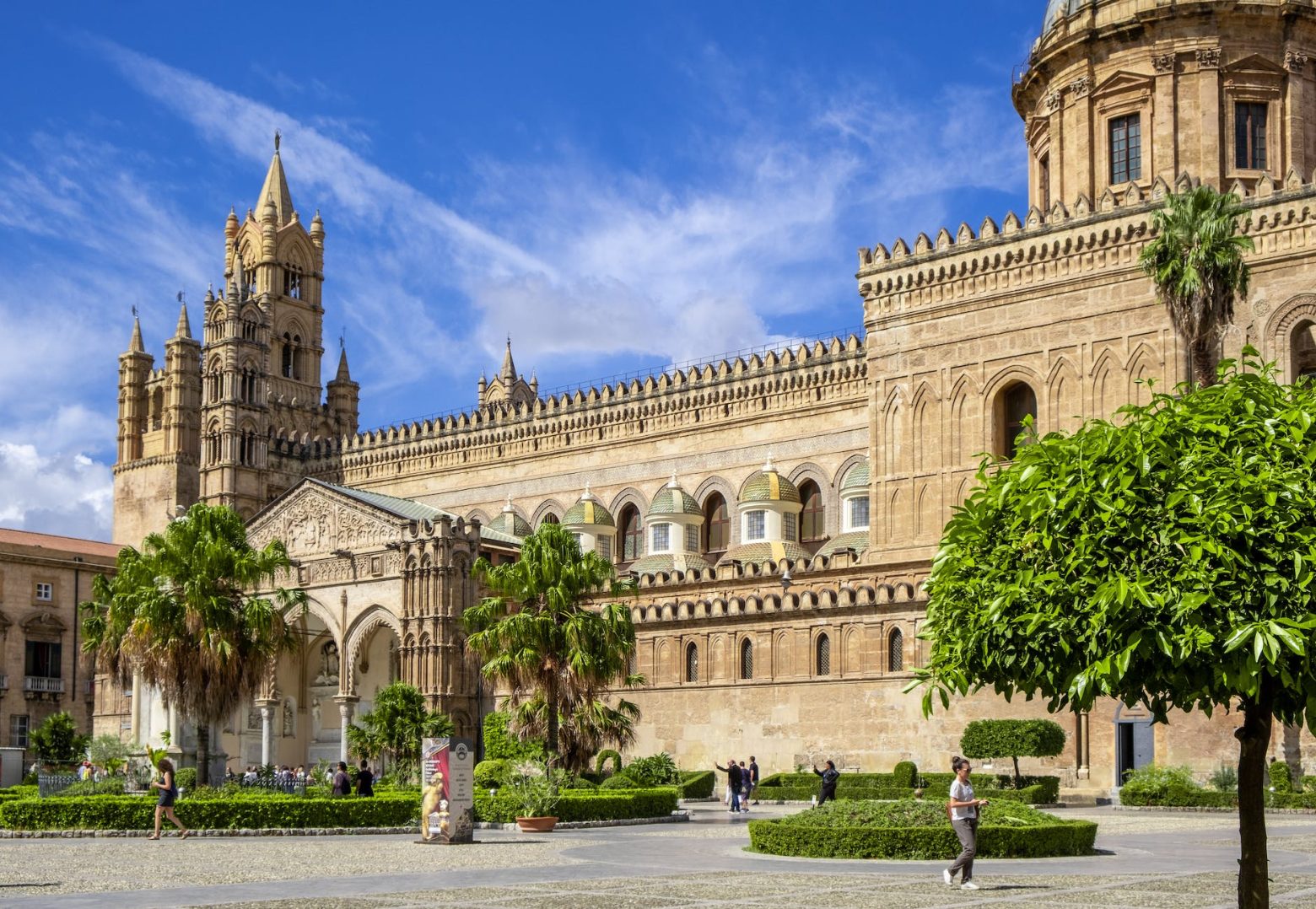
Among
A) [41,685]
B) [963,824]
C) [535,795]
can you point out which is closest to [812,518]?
[535,795]

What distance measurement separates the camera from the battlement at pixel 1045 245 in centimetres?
4356

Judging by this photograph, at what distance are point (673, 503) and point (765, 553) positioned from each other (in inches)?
181

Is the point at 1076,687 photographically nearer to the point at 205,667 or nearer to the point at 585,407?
the point at 205,667

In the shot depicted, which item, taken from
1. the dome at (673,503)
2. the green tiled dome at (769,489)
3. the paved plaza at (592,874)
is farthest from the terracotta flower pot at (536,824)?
the dome at (673,503)

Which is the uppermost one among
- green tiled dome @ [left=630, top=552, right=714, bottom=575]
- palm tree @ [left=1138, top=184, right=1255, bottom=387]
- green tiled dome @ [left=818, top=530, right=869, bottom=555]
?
palm tree @ [left=1138, top=184, right=1255, bottom=387]

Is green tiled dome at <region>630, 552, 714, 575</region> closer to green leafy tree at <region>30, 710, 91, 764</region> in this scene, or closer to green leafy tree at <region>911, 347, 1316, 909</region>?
green leafy tree at <region>30, 710, 91, 764</region>

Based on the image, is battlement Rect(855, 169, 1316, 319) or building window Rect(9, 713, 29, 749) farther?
building window Rect(9, 713, 29, 749)

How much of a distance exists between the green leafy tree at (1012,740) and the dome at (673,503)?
20744 millimetres

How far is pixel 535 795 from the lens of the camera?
3067 centimetres

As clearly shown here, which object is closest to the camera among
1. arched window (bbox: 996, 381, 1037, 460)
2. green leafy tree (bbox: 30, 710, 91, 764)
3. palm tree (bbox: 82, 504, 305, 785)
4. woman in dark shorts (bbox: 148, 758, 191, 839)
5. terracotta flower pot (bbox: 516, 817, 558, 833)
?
woman in dark shorts (bbox: 148, 758, 191, 839)

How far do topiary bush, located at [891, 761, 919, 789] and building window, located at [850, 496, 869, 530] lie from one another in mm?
14497

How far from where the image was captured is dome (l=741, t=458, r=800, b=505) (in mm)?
56500

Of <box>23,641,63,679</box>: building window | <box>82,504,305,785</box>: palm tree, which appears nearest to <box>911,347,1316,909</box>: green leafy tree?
<box>82,504,305,785</box>: palm tree

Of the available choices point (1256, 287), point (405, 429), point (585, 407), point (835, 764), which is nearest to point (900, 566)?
point (835, 764)
